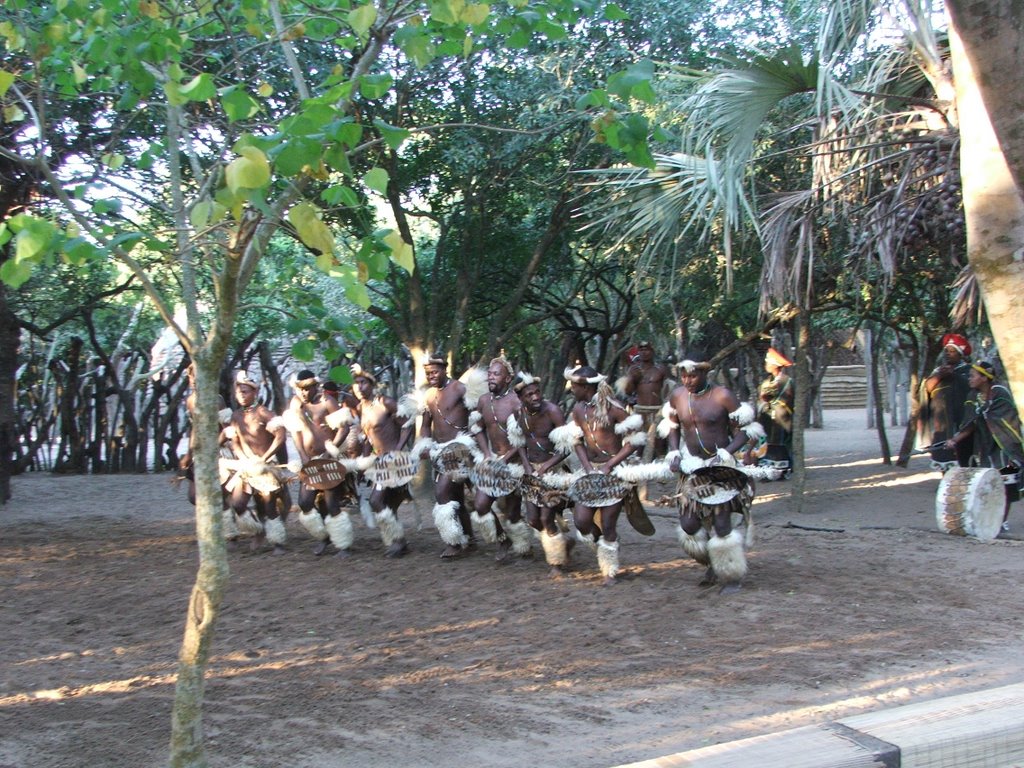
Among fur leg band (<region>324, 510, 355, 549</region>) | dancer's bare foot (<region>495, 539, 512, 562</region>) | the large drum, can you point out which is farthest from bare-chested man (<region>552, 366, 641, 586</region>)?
the large drum

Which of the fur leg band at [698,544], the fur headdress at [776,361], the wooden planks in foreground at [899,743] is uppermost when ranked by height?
the fur headdress at [776,361]

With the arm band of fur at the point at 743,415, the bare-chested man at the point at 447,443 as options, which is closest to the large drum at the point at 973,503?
the arm band of fur at the point at 743,415

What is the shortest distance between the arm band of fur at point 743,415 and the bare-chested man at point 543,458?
143cm

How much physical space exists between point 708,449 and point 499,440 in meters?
2.04

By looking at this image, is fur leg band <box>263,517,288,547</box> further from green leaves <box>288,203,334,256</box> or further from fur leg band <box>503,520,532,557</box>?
green leaves <box>288,203,334,256</box>

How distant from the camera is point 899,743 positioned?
3170 millimetres

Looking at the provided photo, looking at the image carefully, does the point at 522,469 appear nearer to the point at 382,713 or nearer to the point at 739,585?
the point at 739,585

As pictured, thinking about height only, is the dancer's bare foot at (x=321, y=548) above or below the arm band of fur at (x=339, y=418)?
below

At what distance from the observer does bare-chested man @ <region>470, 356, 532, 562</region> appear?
874cm

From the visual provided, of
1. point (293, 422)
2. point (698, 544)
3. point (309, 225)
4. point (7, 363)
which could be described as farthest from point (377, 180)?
point (7, 363)

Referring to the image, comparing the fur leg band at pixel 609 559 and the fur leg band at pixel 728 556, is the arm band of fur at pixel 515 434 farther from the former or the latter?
the fur leg band at pixel 728 556

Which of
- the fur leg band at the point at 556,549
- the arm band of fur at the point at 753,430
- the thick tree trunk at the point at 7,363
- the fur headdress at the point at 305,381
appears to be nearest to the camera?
the arm band of fur at the point at 753,430

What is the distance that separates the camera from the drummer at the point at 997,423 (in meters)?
9.95

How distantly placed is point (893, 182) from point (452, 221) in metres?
5.35
